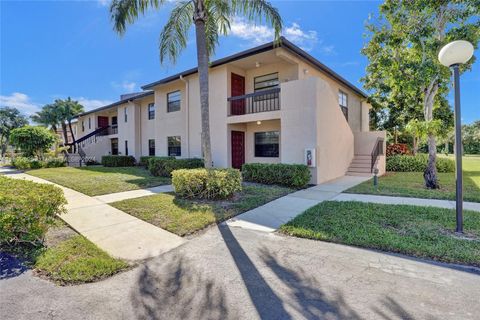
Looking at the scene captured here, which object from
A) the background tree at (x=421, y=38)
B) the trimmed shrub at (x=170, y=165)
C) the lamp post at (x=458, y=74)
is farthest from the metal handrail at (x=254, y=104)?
the lamp post at (x=458, y=74)

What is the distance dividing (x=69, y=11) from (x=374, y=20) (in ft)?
44.1

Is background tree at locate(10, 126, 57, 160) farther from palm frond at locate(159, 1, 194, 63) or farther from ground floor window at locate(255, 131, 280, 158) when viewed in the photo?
ground floor window at locate(255, 131, 280, 158)

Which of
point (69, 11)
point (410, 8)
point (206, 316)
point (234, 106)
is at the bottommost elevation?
point (206, 316)

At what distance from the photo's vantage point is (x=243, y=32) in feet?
35.6

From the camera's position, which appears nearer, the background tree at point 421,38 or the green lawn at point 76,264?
the green lawn at point 76,264

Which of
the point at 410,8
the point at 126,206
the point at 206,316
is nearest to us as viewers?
the point at 206,316

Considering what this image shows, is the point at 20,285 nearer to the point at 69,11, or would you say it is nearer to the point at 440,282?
the point at 440,282

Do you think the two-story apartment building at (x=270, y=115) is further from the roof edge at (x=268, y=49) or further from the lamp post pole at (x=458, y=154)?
the lamp post pole at (x=458, y=154)

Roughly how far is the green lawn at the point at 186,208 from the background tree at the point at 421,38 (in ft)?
21.8

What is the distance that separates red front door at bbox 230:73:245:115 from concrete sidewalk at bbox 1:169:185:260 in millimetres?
9020

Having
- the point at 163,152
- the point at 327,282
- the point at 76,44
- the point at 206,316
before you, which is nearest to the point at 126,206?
the point at 206,316

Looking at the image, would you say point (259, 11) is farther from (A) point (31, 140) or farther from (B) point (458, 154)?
(A) point (31, 140)

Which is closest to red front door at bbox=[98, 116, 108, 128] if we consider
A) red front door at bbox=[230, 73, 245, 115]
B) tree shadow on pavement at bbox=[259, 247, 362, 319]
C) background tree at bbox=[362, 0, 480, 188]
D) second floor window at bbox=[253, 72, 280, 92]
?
red front door at bbox=[230, 73, 245, 115]

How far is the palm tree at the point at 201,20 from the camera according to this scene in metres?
8.38
